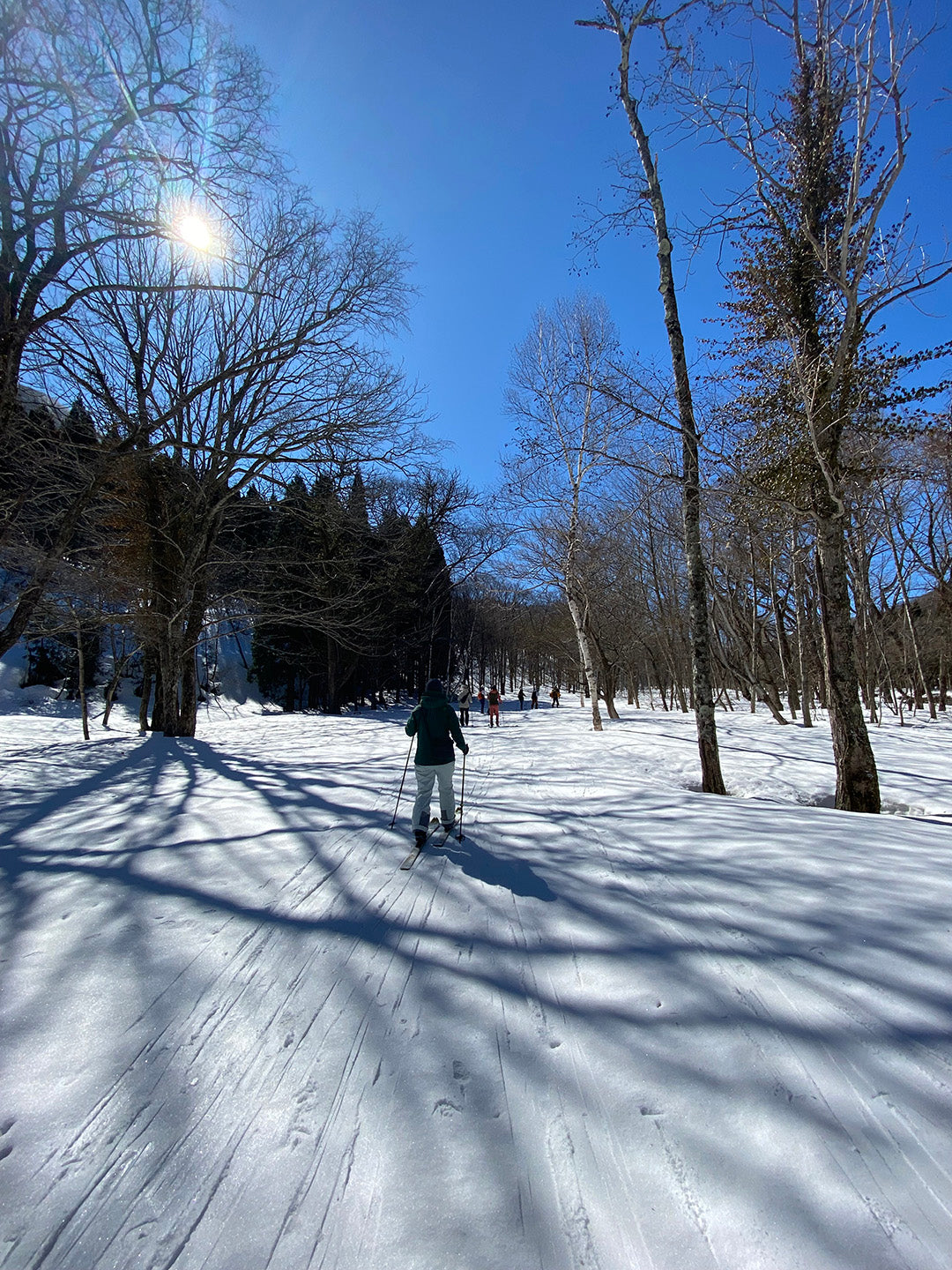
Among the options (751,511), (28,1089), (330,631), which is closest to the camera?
(28,1089)

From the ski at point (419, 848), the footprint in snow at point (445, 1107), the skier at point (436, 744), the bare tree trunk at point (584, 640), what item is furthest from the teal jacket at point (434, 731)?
the bare tree trunk at point (584, 640)

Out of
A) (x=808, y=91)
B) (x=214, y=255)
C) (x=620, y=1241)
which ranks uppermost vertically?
(x=808, y=91)

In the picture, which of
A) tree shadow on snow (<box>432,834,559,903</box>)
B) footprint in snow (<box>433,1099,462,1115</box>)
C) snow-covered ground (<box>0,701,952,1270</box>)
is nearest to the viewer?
snow-covered ground (<box>0,701,952,1270</box>)

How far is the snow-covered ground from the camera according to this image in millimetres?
1619

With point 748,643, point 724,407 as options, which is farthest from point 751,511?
point 748,643

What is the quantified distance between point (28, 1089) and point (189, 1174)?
89 cm

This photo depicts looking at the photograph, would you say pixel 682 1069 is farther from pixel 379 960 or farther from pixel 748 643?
pixel 748 643

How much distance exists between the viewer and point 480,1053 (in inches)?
92.6

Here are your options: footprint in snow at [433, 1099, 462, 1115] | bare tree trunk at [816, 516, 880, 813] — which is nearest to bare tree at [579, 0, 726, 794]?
bare tree trunk at [816, 516, 880, 813]

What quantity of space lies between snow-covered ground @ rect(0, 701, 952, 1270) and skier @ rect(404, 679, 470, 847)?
24.4 inches

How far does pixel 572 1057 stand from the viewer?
2.31 m

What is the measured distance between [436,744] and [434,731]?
137 mm

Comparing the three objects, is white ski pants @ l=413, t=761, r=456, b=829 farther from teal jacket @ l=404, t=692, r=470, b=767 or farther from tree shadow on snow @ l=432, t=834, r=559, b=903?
tree shadow on snow @ l=432, t=834, r=559, b=903

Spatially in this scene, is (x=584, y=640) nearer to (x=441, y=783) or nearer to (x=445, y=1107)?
(x=441, y=783)
